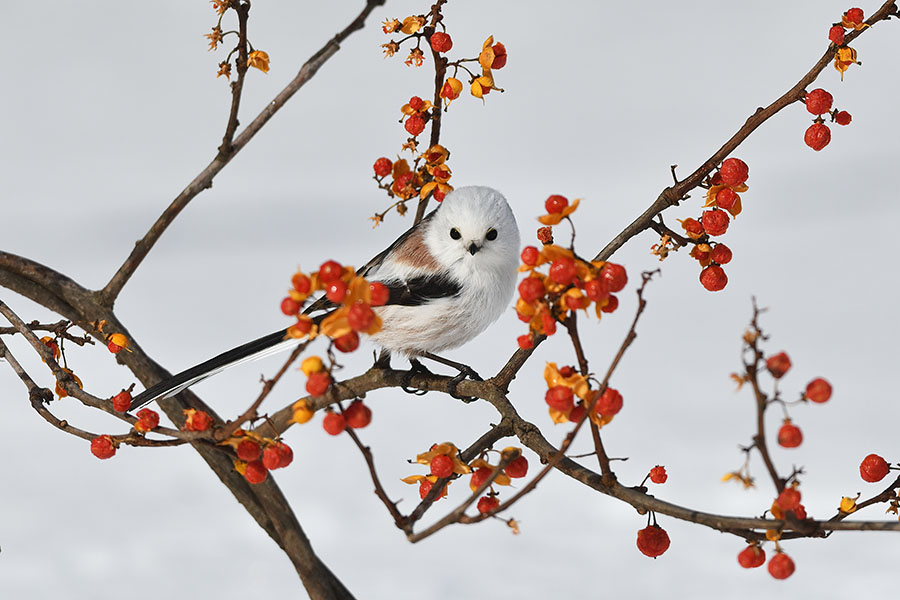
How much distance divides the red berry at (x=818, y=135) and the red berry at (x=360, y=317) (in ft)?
2.46

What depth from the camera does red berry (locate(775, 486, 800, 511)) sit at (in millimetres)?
792

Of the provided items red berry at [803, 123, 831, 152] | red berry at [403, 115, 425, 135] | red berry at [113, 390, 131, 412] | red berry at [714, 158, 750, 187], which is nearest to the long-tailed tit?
red berry at [403, 115, 425, 135]

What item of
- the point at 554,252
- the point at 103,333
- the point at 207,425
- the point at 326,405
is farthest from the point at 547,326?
the point at 103,333

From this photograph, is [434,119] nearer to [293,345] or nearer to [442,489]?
[293,345]

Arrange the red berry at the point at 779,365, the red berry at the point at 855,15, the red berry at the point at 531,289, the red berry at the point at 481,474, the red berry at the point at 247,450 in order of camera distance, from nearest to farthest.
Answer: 1. the red berry at the point at 779,365
2. the red berry at the point at 531,289
3. the red berry at the point at 247,450
4. the red berry at the point at 481,474
5. the red berry at the point at 855,15

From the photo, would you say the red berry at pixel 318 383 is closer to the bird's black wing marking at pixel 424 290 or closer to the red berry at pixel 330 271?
the red berry at pixel 330 271

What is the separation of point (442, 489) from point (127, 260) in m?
0.69

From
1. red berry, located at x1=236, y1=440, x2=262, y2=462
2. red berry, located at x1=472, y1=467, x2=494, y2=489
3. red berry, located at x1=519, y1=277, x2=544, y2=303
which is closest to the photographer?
red berry, located at x1=519, y1=277, x2=544, y2=303

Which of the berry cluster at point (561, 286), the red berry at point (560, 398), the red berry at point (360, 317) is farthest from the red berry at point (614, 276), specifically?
the red berry at point (360, 317)

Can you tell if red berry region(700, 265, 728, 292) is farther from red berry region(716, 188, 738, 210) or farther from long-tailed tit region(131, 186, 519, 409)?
long-tailed tit region(131, 186, 519, 409)

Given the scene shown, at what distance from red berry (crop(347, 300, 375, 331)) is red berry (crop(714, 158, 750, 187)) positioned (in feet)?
2.01

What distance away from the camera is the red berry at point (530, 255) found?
0.85 meters

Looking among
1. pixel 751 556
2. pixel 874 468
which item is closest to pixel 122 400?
pixel 751 556

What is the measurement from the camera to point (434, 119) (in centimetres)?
137
